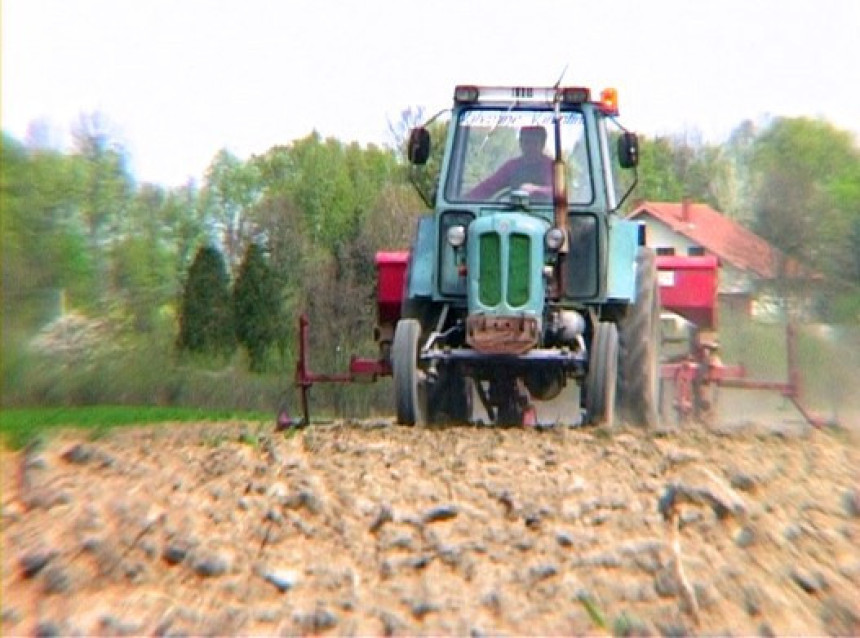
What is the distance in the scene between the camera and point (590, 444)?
8.74 metres

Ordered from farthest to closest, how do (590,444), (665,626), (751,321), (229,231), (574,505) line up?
(229,231), (751,321), (590,444), (574,505), (665,626)

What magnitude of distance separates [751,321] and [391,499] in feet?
37.9

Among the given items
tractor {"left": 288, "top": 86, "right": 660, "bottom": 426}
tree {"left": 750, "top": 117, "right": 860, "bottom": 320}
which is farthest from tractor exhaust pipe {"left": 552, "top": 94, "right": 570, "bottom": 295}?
tree {"left": 750, "top": 117, "right": 860, "bottom": 320}

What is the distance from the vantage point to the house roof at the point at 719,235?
2834cm

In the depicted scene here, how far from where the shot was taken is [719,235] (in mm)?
31891

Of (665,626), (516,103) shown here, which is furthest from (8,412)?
(516,103)

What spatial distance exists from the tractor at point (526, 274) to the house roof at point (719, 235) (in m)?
15.8

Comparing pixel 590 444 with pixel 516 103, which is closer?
pixel 590 444

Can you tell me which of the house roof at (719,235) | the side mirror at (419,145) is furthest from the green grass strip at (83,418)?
the house roof at (719,235)

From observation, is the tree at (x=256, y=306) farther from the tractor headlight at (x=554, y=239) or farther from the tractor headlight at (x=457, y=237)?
the tractor headlight at (x=554, y=239)

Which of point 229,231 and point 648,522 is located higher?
point 229,231

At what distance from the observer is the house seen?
27.0m

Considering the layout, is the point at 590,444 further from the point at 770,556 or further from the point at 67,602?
the point at 67,602

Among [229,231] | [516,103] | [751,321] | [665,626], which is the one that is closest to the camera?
[665,626]
